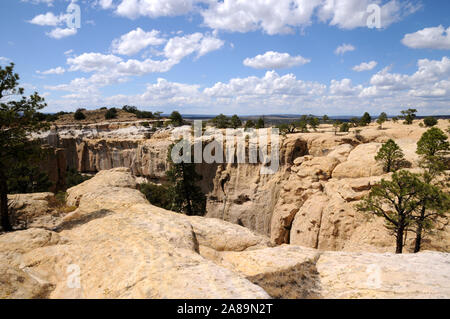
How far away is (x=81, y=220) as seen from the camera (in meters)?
10.2

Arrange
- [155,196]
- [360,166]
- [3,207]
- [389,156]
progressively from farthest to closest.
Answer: [155,196] < [360,166] < [389,156] < [3,207]

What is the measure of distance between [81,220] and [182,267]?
6.69 metres

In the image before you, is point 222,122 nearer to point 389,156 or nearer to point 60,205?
point 389,156

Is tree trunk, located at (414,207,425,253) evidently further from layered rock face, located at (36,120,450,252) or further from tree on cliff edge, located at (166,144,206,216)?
tree on cliff edge, located at (166,144,206,216)

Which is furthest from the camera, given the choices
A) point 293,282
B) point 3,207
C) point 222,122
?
point 222,122

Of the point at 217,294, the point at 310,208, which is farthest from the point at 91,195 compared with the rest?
the point at 310,208

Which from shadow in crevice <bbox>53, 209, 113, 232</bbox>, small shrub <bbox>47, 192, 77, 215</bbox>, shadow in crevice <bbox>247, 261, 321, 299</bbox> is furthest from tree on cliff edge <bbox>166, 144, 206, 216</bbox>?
shadow in crevice <bbox>247, 261, 321, 299</bbox>

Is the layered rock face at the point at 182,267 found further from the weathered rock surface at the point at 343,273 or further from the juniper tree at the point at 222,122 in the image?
the juniper tree at the point at 222,122

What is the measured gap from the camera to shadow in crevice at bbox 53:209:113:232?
986cm

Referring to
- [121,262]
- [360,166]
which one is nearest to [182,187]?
[360,166]

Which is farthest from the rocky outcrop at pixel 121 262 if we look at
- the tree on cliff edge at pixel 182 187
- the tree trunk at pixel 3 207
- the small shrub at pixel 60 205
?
the tree on cliff edge at pixel 182 187

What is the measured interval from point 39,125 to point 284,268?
34.7 ft

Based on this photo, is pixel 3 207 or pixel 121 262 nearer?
pixel 121 262
